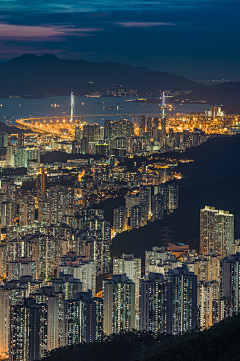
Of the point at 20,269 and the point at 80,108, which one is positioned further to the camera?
the point at 80,108

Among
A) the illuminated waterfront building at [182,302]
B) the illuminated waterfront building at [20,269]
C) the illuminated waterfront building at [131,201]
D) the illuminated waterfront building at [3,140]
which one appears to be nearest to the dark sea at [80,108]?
the illuminated waterfront building at [3,140]

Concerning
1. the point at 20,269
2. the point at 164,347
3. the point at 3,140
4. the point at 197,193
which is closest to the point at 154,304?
the point at 164,347

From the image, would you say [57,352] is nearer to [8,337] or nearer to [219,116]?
[8,337]

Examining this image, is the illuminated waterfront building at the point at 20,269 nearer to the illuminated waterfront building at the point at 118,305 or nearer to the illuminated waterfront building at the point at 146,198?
the illuminated waterfront building at the point at 118,305

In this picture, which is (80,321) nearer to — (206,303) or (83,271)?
(206,303)

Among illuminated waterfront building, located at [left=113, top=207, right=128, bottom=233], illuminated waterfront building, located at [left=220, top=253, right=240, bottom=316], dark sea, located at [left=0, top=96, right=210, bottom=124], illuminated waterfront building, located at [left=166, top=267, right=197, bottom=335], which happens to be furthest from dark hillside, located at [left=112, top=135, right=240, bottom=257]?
dark sea, located at [left=0, top=96, right=210, bottom=124]
